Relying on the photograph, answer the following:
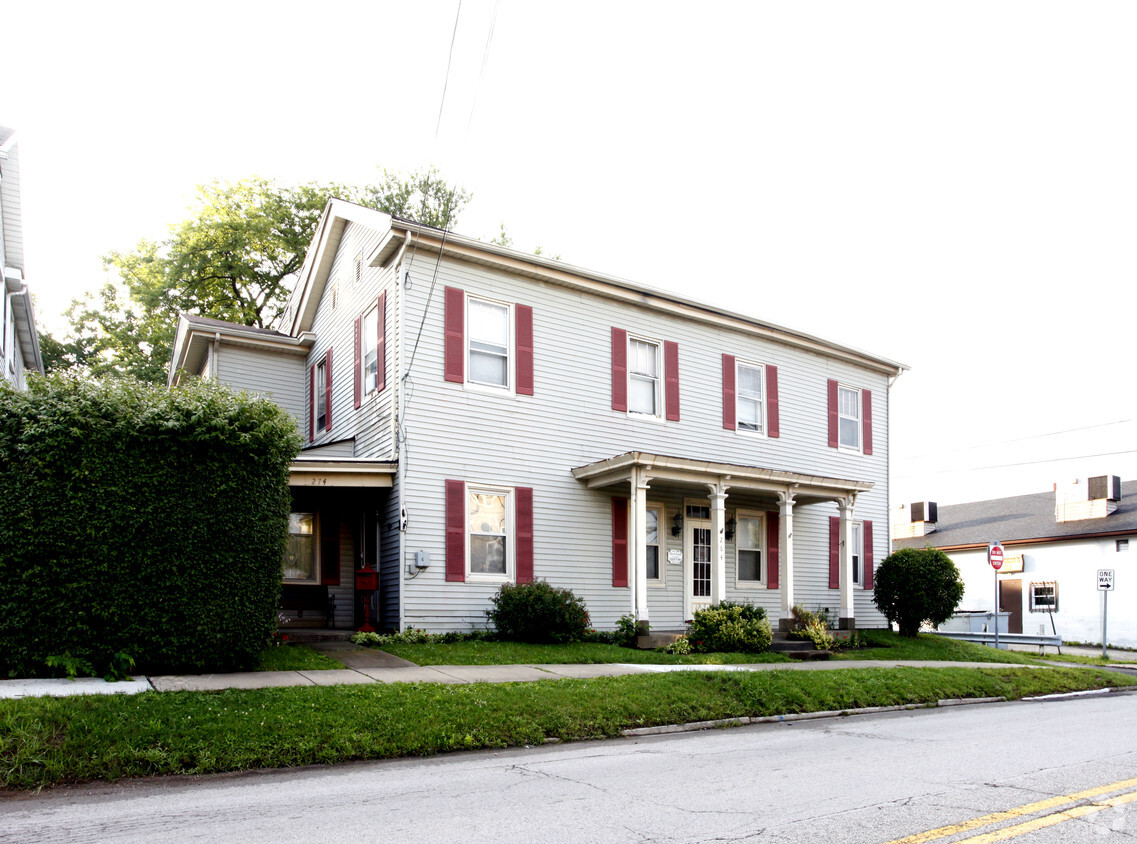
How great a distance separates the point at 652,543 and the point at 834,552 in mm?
5374

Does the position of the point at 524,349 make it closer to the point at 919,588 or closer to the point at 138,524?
the point at 138,524

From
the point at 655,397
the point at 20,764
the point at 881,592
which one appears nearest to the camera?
the point at 20,764

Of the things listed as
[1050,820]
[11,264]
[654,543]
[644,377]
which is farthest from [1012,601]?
[11,264]

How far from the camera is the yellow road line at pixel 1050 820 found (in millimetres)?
5094

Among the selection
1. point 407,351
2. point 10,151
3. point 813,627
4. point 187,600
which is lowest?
point 813,627

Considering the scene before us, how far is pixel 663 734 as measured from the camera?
919cm

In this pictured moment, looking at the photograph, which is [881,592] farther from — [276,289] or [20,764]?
[276,289]

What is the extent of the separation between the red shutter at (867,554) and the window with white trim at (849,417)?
73.4 inches

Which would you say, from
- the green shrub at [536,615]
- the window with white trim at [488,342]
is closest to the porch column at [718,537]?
the green shrub at [536,615]

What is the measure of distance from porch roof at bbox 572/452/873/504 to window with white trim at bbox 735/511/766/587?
55.1 inches

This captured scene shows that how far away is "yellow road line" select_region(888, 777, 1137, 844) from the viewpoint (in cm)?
510

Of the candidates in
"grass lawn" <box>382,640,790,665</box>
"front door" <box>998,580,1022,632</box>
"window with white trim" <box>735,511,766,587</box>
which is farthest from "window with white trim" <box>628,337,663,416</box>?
"front door" <box>998,580,1022,632</box>

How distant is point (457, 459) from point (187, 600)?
598 centimetres

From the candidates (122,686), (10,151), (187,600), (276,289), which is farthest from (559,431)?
(276,289)
